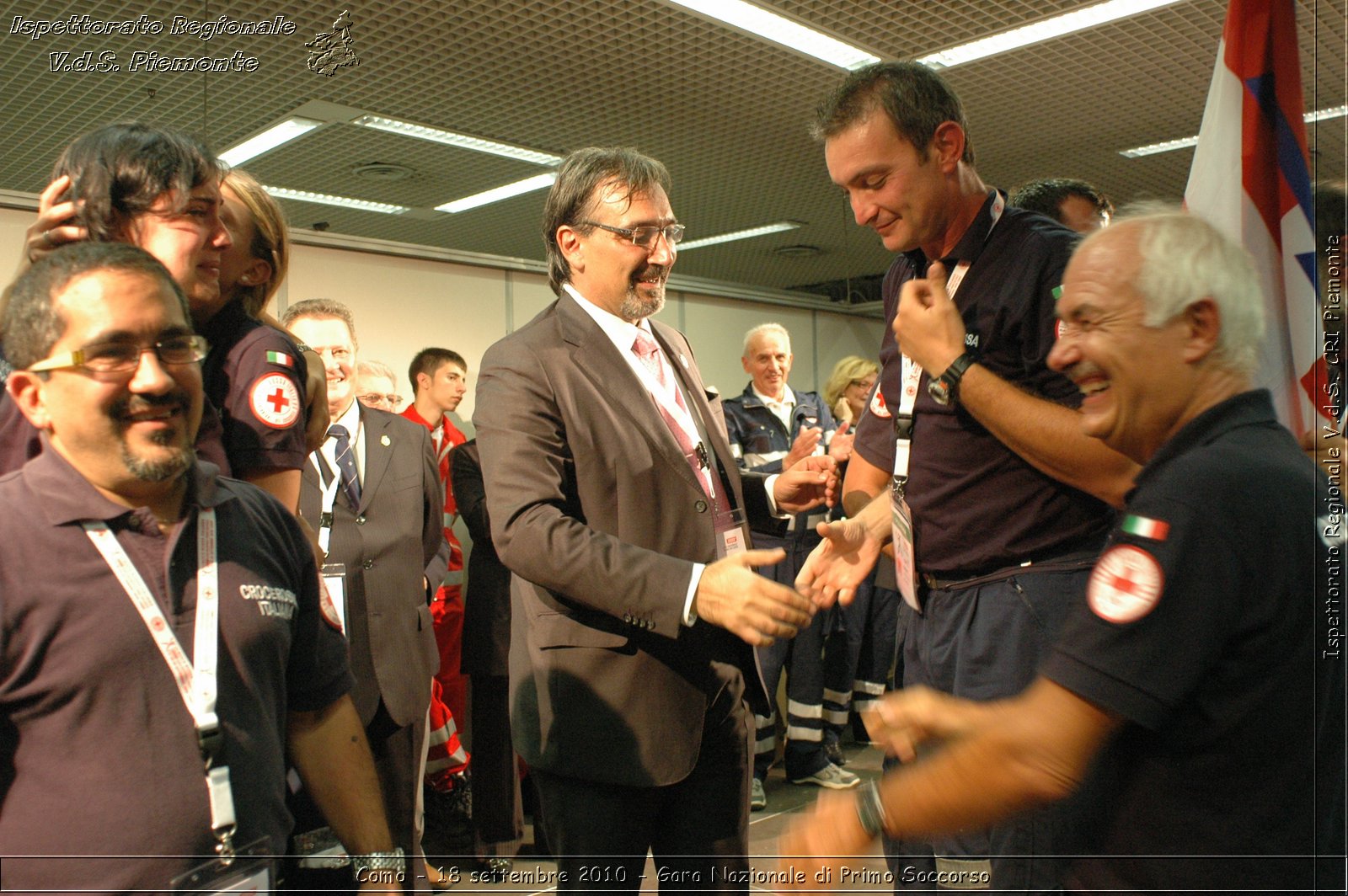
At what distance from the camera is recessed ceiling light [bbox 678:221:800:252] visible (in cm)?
609

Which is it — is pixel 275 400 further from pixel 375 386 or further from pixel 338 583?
pixel 375 386

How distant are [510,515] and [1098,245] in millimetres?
1078

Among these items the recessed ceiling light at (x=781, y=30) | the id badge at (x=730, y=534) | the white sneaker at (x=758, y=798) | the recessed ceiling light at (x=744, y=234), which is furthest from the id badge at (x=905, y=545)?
the recessed ceiling light at (x=744, y=234)

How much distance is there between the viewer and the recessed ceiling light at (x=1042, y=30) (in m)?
3.56

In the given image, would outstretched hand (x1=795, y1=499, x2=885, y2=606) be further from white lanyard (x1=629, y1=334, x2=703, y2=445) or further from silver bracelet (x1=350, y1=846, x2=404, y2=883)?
silver bracelet (x1=350, y1=846, x2=404, y2=883)

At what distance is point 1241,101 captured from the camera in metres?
2.30

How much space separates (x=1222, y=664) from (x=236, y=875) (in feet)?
4.02

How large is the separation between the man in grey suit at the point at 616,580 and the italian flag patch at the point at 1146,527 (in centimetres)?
63

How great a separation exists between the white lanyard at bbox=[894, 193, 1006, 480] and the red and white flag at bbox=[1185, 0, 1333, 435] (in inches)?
28.8

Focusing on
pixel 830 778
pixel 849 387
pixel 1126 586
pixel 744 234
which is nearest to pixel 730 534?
pixel 1126 586

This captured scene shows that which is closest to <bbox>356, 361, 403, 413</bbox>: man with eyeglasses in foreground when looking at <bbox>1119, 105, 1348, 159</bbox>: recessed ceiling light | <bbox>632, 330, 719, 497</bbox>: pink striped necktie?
<bbox>632, 330, 719, 497</bbox>: pink striped necktie

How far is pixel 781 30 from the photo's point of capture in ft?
11.9

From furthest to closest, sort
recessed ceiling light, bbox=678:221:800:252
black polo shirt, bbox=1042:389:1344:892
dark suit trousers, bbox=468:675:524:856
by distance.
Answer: recessed ceiling light, bbox=678:221:800:252, dark suit trousers, bbox=468:675:524:856, black polo shirt, bbox=1042:389:1344:892

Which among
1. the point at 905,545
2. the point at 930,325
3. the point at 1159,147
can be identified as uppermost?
the point at 1159,147
